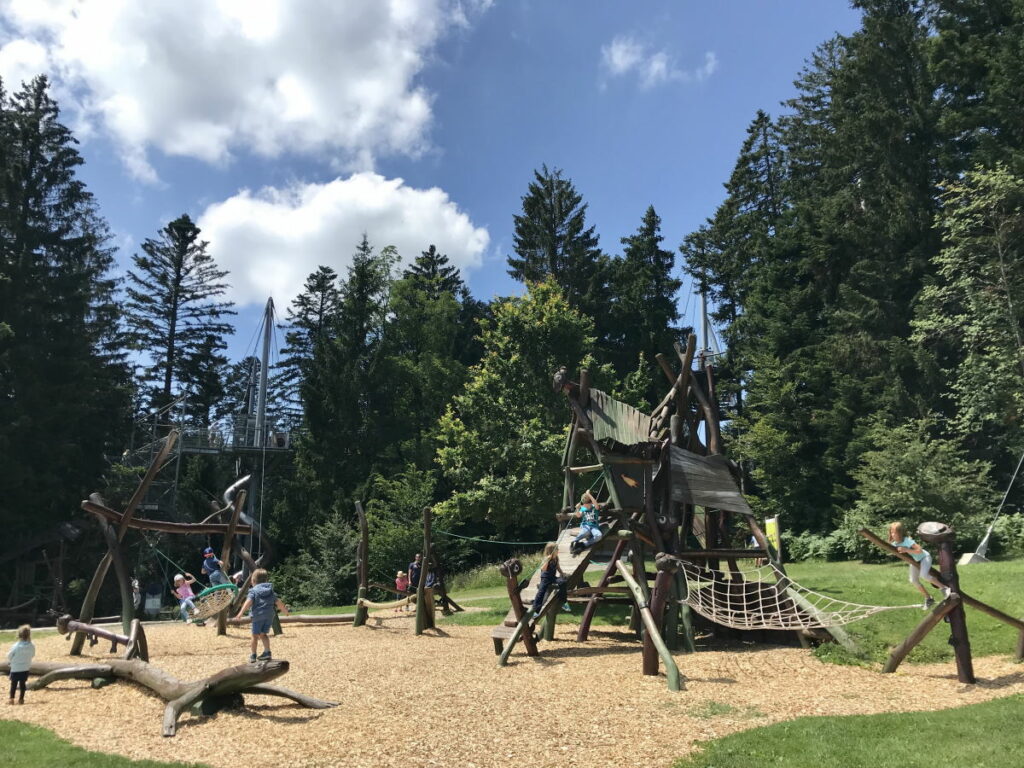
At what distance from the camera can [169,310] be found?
167 ft

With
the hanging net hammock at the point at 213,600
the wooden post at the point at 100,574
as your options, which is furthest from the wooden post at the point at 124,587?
the hanging net hammock at the point at 213,600

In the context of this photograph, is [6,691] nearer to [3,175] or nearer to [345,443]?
[345,443]

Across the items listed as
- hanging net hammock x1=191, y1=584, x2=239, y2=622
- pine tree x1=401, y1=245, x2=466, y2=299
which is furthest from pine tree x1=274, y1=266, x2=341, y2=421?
hanging net hammock x1=191, y1=584, x2=239, y2=622

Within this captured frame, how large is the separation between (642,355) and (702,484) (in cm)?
1851

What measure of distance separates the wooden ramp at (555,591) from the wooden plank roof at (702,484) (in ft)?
6.65

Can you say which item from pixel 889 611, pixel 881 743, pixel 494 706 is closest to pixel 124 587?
pixel 494 706

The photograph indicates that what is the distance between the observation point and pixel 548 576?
Result: 465 inches

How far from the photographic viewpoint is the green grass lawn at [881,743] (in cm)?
630

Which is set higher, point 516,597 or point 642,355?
point 642,355

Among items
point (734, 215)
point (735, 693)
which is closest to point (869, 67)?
point (734, 215)

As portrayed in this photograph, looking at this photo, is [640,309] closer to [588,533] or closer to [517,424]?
[517,424]

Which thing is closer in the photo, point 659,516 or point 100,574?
point 659,516

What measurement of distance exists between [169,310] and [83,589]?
25064mm

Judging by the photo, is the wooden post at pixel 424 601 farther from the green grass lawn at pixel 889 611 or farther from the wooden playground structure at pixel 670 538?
the wooden playground structure at pixel 670 538
